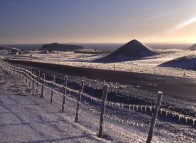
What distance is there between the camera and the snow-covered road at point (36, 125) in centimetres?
1265

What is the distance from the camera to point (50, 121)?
15.9 m

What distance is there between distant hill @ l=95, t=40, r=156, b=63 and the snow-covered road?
9023cm

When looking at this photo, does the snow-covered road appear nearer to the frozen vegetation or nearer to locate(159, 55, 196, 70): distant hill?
the frozen vegetation

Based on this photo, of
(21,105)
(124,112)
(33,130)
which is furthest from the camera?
(124,112)

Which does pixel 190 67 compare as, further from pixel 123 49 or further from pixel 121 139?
pixel 121 139

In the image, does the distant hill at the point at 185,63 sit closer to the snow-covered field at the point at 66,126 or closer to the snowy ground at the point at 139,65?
the snowy ground at the point at 139,65

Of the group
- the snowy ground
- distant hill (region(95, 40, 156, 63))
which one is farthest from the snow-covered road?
distant hill (region(95, 40, 156, 63))

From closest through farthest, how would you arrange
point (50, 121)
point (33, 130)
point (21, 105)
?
point (33, 130) < point (50, 121) < point (21, 105)

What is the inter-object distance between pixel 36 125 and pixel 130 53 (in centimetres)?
10900

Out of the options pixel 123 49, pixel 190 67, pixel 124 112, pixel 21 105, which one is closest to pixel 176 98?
pixel 124 112

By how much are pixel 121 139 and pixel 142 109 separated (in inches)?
457

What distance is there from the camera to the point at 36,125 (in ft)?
48.1

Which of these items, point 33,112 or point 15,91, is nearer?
point 33,112

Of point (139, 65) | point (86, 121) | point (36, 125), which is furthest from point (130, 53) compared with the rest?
point (36, 125)
